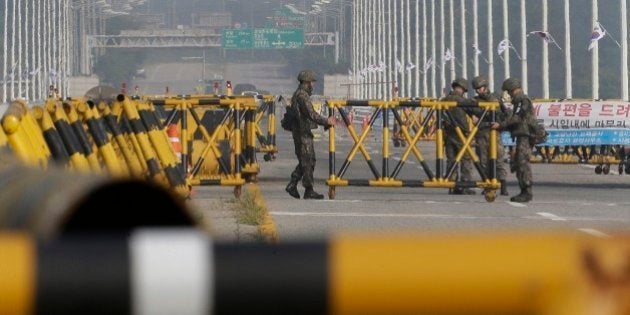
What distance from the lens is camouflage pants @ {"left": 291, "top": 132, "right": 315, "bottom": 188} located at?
23.1 m

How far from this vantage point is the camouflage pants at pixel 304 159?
75.8 ft

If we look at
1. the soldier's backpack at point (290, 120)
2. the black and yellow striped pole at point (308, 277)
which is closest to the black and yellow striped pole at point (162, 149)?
the soldier's backpack at point (290, 120)

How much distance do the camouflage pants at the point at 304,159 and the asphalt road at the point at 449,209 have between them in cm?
32

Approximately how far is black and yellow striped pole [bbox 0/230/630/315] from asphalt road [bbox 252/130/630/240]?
12516 millimetres

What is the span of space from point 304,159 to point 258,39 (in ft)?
483

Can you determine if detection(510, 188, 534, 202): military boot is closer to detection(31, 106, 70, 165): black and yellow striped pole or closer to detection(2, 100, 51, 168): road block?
detection(31, 106, 70, 165): black and yellow striped pole

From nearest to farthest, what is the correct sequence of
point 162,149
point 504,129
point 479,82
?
point 162,149
point 504,129
point 479,82

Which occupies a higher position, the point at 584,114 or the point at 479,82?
the point at 479,82

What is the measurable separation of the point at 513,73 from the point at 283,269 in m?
148

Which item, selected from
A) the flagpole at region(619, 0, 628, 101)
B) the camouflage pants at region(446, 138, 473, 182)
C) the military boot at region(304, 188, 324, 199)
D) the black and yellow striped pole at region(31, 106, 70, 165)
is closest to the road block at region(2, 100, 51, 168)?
the black and yellow striped pole at region(31, 106, 70, 165)

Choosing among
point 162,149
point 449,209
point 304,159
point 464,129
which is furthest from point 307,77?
point 162,149

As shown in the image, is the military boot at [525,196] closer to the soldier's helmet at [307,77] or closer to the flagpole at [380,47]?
the soldier's helmet at [307,77]

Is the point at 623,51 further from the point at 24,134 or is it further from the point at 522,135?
the point at 24,134

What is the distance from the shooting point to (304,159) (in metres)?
23.2
